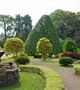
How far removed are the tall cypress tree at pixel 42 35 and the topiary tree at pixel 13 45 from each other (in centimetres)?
1197

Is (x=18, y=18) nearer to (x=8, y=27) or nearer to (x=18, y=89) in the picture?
(x=8, y=27)

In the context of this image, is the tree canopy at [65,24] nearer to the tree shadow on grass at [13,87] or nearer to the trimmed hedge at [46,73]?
the trimmed hedge at [46,73]

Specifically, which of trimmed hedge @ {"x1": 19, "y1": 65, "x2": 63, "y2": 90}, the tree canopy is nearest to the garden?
trimmed hedge @ {"x1": 19, "y1": 65, "x2": 63, "y2": 90}

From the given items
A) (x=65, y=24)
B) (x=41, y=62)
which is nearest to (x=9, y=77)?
(x=41, y=62)

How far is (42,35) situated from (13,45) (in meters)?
15.4

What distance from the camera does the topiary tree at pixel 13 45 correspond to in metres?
Result: 44.9

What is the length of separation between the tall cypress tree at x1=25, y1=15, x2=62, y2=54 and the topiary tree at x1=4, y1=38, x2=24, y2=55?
39.3 ft

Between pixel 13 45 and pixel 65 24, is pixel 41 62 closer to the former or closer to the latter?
pixel 13 45

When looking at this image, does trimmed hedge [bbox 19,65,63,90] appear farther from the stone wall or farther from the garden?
the stone wall

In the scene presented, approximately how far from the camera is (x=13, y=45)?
4503 cm

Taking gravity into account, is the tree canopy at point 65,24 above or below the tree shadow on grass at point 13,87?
above

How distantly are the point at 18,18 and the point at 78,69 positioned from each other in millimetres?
62907

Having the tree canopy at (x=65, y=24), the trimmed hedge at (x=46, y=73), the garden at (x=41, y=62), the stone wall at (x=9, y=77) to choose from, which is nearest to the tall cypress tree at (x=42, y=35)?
the garden at (x=41, y=62)

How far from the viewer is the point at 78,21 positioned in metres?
74.1
